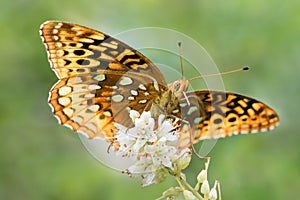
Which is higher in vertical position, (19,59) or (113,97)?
(19,59)

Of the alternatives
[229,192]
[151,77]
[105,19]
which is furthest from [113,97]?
[105,19]

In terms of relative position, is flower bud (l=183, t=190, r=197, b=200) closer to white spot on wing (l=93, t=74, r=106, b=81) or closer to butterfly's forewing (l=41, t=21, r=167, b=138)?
butterfly's forewing (l=41, t=21, r=167, b=138)

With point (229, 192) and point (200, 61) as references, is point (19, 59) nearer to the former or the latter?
point (200, 61)

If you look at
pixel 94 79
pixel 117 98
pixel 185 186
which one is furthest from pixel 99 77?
pixel 185 186

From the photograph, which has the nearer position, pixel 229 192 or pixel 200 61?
pixel 229 192

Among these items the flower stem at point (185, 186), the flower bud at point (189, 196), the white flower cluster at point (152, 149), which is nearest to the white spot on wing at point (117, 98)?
the white flower cluster at point (152, 149)

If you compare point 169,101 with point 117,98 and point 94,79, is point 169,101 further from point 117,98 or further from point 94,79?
point 94,79

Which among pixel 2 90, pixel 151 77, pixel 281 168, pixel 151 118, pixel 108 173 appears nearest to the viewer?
pixel 151 118

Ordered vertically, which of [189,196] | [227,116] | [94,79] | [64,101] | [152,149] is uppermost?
[94,79]
